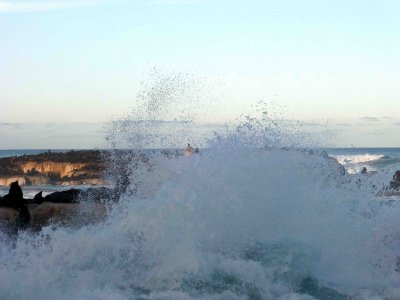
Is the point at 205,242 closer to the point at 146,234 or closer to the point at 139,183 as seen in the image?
the point at 146,234

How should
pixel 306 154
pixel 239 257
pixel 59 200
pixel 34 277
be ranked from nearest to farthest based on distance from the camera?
pixel 34 277
pixel 239 257
pixel 306 154
pixel 59 200

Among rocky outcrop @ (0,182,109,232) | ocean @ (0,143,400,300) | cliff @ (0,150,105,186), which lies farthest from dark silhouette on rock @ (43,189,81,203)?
cliff @ (0,150,105,186)

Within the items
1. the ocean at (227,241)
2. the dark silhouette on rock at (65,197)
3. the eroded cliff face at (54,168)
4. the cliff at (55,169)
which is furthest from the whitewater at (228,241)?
the eroded cliff face at (54,168)

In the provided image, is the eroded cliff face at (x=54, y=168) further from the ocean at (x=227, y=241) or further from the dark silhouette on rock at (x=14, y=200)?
the ocean at (x=227, y=241)

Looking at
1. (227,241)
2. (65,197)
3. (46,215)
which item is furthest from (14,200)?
(227,241)

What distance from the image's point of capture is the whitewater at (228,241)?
8.83 meters

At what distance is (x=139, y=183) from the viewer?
39.9 ft

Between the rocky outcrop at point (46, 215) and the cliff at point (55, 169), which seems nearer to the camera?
the rocky outcrop at point (46, 215)

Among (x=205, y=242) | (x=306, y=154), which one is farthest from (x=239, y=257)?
(x=306, y=154)

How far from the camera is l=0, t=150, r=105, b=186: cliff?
41188 millimetres

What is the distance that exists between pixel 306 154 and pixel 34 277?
501cm

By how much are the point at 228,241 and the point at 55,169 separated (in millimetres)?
35738

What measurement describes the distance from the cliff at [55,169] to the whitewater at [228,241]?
2779cm

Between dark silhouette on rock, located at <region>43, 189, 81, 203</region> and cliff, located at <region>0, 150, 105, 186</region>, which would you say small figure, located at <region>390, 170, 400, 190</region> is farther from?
cliff, located at <region>0, 150, 105, 186</region>
